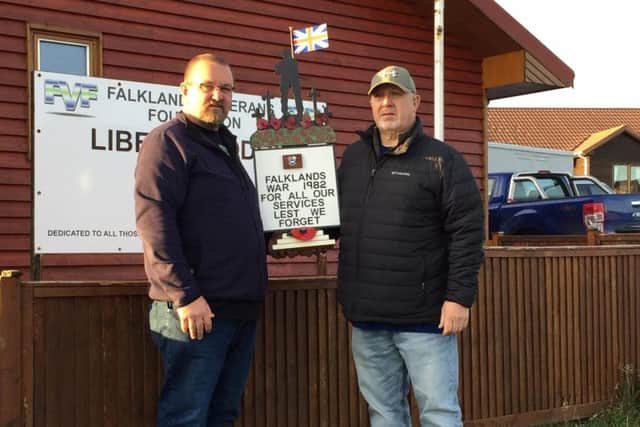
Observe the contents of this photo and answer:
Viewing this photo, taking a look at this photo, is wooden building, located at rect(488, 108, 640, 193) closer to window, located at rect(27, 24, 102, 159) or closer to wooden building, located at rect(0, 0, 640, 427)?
wooden building, located at rect(0, 0, 640, 427)

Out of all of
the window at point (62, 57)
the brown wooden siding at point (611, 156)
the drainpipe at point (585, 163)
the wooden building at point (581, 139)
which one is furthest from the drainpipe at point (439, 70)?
the brown wooden siding at point (611, 156)

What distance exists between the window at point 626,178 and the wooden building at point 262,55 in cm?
2259

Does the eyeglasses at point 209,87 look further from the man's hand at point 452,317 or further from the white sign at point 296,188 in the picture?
the man's hand at point 452,317

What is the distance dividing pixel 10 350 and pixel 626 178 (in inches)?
1270

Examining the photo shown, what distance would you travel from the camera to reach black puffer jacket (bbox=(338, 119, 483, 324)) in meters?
3.15

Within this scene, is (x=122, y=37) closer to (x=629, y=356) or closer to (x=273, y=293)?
(x=273, y=293)

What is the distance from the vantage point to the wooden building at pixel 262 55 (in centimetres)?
715

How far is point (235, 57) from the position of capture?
340 inches

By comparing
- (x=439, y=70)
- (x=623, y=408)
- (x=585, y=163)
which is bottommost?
(x=623, y=408)

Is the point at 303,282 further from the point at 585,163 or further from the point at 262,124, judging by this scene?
the point at 585,163

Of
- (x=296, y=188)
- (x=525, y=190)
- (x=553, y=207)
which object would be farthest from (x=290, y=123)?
(x=525, y=190)

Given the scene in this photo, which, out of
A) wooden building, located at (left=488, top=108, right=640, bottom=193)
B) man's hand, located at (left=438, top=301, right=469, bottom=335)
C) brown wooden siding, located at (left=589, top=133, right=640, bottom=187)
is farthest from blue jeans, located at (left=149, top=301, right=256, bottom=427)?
brown wooden siding, located at (left=589, top=133, right=640, bottom=187)

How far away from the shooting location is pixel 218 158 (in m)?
2.94

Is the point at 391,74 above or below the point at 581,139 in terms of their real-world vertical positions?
below
